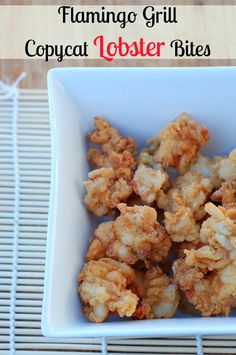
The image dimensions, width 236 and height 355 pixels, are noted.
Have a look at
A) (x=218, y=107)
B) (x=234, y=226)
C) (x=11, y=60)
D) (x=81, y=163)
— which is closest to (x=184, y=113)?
(x=218, y=107)

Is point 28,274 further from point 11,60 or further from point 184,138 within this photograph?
point 11,60

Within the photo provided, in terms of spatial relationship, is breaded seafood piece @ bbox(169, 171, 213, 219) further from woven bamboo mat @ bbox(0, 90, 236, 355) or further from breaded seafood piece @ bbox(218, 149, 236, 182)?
woven bamboo mat @ bbox(0, 90, 236, 355)

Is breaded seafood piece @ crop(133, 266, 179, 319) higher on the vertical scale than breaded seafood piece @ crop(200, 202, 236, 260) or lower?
lower

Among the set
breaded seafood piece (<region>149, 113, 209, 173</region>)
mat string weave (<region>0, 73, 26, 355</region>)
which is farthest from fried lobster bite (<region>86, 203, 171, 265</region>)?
mat string weave (<region>0, 73, 26, 355</region>)

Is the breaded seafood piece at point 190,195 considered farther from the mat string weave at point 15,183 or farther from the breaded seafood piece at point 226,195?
the mat string weave at point 15,183

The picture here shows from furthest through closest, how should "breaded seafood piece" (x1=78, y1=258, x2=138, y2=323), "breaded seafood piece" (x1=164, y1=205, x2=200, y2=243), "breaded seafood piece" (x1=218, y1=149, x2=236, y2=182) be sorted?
1. "breaded seafood piece" (x1=218, y1=149, x2=236, y2=182)
2. "breaded seafood piece" (x1=164, y1=205, x2=200, y2=243)
3. "breaded seafood piece" (x1=78, y1=258, x2=138, y2=323)

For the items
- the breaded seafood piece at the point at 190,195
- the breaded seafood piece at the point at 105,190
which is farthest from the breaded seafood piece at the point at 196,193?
the breaded seafood piece at the point at 105,190
